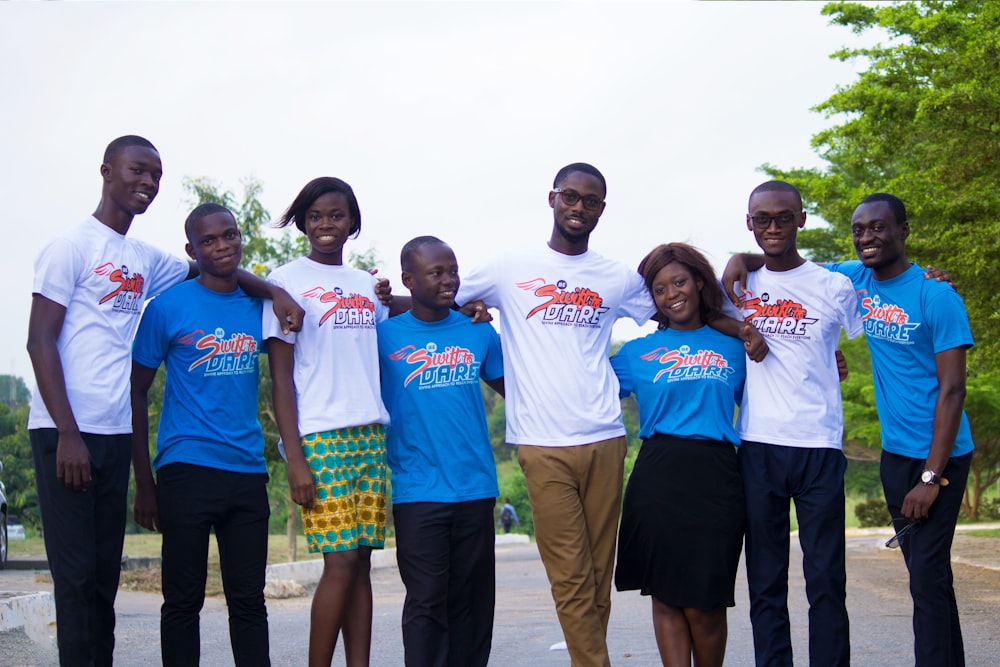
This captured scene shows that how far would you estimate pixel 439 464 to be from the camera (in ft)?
17.0

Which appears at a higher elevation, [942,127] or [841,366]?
[942,127]

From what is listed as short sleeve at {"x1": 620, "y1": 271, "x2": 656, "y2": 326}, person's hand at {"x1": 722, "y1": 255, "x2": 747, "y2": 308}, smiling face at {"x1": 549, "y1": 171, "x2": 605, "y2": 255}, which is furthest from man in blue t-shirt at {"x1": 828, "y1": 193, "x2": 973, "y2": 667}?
smiling face at {"x1": 549, "y1": 171, "x2": 605, "y2": 255}

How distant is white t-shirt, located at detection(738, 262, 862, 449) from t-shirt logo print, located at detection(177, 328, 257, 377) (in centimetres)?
237

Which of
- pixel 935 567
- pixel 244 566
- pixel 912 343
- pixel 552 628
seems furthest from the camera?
pixel 552 628

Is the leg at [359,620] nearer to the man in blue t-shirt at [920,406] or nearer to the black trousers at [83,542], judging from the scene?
the black trousers at [83,542]

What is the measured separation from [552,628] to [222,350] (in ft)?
17.1

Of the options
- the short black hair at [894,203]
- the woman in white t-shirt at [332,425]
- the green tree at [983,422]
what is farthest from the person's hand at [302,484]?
the green tree at [983,422]

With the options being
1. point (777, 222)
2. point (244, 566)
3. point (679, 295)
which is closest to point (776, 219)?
point (777, 222)

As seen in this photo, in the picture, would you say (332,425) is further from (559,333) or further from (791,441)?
(791,441)

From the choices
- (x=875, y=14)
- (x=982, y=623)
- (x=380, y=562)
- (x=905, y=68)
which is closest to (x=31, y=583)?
(x=380, y=562)

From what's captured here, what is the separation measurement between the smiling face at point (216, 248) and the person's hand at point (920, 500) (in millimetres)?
3300

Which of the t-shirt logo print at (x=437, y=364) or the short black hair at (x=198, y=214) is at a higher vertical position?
the short black hair at (x=198, y=214)

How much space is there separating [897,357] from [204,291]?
10.9 ft

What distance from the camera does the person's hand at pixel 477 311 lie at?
5.45m
